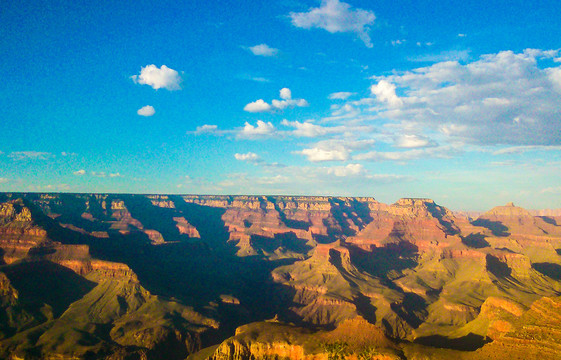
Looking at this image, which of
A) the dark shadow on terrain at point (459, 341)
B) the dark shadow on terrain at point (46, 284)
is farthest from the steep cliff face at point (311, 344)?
the dark shadow on terrain at point (46, 284)

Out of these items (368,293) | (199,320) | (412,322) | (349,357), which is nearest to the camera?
(349,357)

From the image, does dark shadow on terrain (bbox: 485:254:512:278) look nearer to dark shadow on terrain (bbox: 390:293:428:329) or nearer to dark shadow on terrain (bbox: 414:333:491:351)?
dark shadow on terrain (bbox: 390:293:428:329)

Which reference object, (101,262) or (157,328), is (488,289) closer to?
(157,328)

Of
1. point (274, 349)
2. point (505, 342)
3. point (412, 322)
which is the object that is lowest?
point (412, 322)

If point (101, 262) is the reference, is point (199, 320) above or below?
below

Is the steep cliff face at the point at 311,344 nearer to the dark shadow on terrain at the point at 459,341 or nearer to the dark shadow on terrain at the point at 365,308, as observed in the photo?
the dark shadow on terrain at the point at 459,341

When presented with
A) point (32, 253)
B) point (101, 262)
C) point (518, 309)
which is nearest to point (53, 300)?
point (101, 262)

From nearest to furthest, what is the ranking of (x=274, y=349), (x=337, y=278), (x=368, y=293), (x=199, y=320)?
(x=274, y=349), (x=199, y=320), (x=368, y=293), (x=337, y=278)
